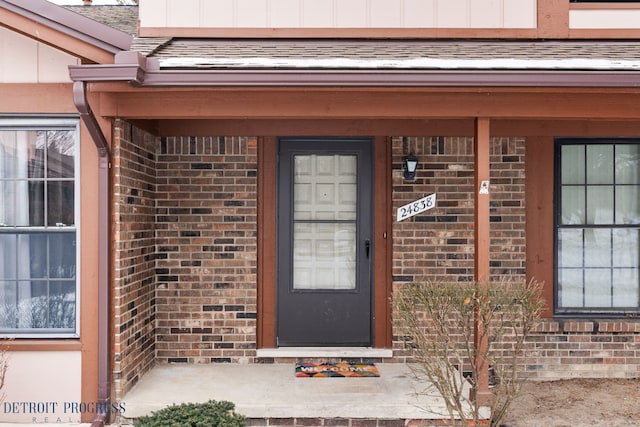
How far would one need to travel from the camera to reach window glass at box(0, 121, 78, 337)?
4547 mm

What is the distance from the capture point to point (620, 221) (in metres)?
5.79

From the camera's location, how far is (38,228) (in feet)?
14.9

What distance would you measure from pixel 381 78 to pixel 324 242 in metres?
2.19

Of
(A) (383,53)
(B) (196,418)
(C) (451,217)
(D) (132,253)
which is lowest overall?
(B) (196,418)

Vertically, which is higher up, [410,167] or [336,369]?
[410,167]

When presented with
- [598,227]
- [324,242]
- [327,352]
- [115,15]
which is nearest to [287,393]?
[327,352]

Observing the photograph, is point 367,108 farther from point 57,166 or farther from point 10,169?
point 10,169

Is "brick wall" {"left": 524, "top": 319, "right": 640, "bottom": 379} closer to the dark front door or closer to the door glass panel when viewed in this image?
the dark front door

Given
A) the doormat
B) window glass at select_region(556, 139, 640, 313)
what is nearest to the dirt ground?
window glass at select_region(556, 139, 640, 313)

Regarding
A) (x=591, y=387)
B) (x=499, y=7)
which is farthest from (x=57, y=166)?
(x=591, y=387)

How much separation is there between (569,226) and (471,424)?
2649mm

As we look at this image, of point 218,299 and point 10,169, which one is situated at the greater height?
point 10,169

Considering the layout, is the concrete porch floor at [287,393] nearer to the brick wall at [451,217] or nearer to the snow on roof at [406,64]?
the brick wall at [451,217]

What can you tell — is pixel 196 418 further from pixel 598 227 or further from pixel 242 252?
pixel 598 227
